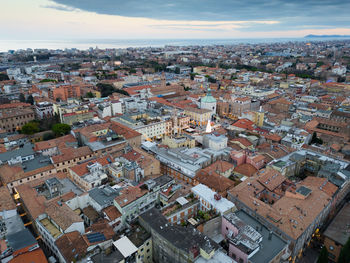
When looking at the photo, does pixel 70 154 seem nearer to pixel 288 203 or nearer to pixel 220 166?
pixel 220 166

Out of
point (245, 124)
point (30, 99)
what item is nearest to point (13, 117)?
point (30, 99)

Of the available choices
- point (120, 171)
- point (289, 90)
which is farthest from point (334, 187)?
point (289, 90)

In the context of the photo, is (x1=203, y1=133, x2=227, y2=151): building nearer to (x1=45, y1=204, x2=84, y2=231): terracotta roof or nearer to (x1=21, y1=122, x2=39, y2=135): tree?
(x1=45, y1=204, x2=84, y2=231): terracotta roof

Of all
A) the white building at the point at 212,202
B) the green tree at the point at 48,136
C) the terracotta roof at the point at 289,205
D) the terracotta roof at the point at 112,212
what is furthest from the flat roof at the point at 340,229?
the green tree at the point at 48,136

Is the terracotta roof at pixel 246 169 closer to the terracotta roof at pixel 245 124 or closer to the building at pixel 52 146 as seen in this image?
the terracotta roof at pixel 245 124

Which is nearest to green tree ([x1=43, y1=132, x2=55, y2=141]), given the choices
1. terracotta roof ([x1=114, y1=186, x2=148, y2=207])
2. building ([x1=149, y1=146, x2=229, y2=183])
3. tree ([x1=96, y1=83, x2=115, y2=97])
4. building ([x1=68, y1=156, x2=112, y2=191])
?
building ([x1=68, y1=156, x2=112, y2=191])

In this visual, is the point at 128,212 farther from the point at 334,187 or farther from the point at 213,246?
the point at 334,187
